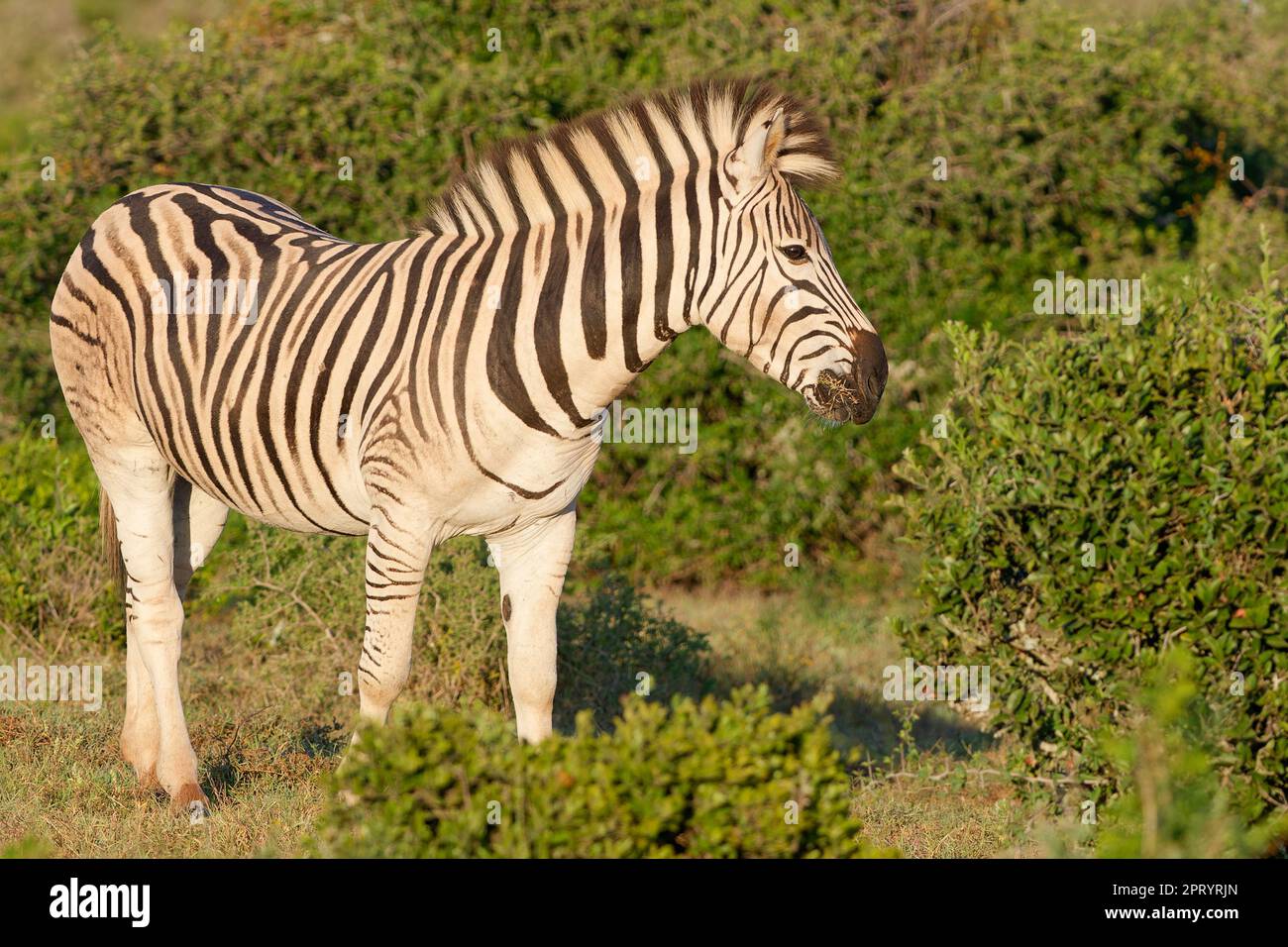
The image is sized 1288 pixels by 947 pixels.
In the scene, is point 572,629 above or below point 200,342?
below

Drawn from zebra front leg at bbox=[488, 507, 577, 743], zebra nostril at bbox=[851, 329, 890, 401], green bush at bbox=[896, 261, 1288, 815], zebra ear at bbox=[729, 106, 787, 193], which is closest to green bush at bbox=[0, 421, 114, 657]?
zebra front leg at bbox=[488, 507, 577, 743]

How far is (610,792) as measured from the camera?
3.48 m

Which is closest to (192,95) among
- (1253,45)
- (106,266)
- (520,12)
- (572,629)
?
(520,12)

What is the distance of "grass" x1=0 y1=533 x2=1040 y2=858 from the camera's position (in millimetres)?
5363

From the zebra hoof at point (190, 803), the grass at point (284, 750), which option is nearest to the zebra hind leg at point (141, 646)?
the grass at point (284, 750)

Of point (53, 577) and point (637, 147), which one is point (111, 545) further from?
point (637, 147)

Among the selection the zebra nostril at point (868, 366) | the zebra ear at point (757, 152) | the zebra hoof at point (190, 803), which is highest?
the zebra ear at point (757, 152)

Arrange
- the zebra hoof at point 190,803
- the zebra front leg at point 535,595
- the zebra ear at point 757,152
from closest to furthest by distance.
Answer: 1. the zebra ear at point 757,152
2. the zebra front leg at point 535,595
3. the zebra hoof at point 190,803

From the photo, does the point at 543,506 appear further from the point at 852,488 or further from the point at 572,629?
the point at 852,488

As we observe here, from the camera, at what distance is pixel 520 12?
10.6 m

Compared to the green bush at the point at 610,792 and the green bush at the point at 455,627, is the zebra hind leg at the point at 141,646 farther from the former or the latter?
the green bush at the point at 610,792

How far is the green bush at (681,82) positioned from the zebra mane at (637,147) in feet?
16.5

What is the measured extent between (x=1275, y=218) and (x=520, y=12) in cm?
640

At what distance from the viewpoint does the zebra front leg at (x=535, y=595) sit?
17.5 ft
